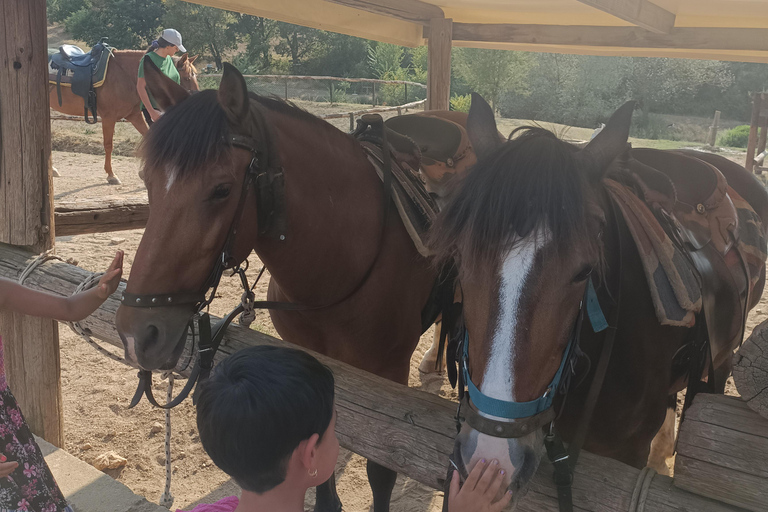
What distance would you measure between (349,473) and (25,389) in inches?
68.0

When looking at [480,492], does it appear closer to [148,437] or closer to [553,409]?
[553,409]

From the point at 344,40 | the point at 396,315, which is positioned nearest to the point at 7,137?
the point at 396,315

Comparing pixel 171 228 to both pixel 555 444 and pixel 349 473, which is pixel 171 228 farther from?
pixel 349 473

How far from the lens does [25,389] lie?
9.23 feet

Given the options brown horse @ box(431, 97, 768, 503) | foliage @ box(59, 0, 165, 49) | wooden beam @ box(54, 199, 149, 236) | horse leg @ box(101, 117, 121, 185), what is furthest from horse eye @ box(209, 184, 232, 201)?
foliage @ box(59, 0, 165, 49)

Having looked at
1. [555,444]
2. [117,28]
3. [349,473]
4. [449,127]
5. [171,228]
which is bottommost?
[349,473]

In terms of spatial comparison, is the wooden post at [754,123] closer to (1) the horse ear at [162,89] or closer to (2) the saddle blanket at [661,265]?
(2) the saddle blanket at [661,265]

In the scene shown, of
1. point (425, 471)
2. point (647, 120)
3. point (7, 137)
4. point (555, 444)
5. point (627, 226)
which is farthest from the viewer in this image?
point (647, 120)

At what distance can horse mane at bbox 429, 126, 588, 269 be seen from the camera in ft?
4.13

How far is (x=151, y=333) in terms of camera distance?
1.69 meters

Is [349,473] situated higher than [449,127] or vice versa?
[449,127]

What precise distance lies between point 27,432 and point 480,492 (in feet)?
4.48

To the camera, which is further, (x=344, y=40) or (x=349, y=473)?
(x=344, y=40)

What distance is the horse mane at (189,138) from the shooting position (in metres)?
1.69
